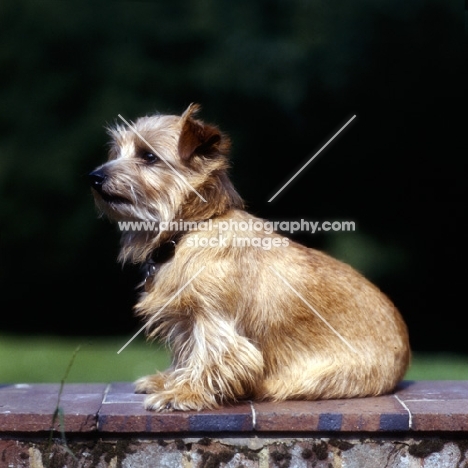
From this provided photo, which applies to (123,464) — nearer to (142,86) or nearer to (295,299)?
(295,299)

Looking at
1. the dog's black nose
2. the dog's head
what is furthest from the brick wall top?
the dog's black nose

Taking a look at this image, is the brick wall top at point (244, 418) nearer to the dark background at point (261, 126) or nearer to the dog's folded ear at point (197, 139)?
the dog's folded ear at point (197, 139)

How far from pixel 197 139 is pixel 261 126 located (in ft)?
19.2

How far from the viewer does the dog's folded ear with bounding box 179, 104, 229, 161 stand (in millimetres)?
4723

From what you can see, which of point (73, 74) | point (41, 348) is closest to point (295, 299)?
point (41, 348)

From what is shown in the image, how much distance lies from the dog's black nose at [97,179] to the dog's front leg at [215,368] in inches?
32.4

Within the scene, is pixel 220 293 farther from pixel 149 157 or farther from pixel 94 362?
pixel 94 362

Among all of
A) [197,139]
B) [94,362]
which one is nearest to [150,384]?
[197,139]

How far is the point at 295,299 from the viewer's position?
4.79m

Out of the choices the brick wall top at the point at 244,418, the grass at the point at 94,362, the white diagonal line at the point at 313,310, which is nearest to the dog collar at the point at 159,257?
the white diagonal line at the point at 313,310

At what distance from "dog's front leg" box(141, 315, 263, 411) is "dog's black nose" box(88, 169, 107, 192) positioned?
0.82 m

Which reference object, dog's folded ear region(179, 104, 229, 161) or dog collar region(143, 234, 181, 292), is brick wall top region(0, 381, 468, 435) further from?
dog's folded ear region(179, 104, 229, 161)

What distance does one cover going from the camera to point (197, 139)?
187 inches

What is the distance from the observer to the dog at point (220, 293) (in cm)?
462
